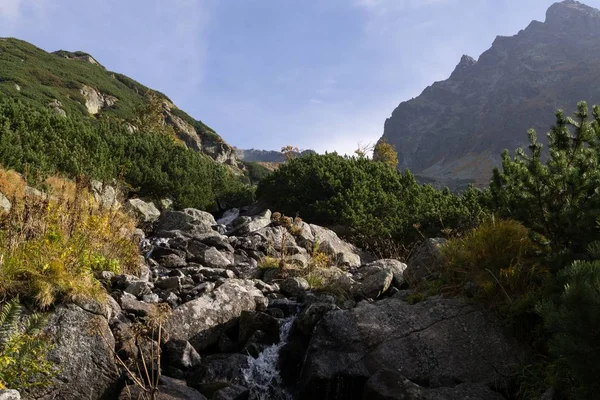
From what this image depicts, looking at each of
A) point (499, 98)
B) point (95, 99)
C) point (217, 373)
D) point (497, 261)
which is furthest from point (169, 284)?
point (499, 98)

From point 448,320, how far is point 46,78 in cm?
4638

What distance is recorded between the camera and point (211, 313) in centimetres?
591

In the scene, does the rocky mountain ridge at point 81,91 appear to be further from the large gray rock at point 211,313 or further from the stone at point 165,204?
the large gray rock at point 211,313

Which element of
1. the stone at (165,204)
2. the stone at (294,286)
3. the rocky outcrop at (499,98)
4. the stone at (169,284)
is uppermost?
the rocky outcrop at (499,98)

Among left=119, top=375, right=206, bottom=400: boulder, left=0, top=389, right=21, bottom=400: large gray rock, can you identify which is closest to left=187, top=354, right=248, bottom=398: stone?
left=119, top=375, right=206, bottom=400: boulder

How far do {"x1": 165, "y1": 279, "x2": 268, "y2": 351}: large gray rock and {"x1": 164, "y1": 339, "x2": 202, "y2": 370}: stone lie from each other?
0.20 metres

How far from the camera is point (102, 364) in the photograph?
467cm

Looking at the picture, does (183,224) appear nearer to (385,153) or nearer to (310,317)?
(310,317)

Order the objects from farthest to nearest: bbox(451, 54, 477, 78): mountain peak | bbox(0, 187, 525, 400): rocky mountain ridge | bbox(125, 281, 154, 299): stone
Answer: bbox(451, 54, 477, 78): mountain peak → bbox(125, 281, 154, 299): stone → bbox(0, 187, 525, 400): rocky mountain ridge

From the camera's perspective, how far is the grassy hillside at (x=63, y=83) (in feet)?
119

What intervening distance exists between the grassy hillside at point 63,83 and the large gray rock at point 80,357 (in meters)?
29.4

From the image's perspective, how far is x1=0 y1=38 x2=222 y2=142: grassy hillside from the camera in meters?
36.1

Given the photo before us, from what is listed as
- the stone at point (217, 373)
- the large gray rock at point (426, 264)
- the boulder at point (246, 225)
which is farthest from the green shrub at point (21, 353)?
the boulder at point (246, 225)

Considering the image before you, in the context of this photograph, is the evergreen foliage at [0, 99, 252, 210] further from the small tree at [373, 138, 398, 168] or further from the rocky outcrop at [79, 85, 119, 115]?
the rocky outcrop at [79, 85, 119, 115]
